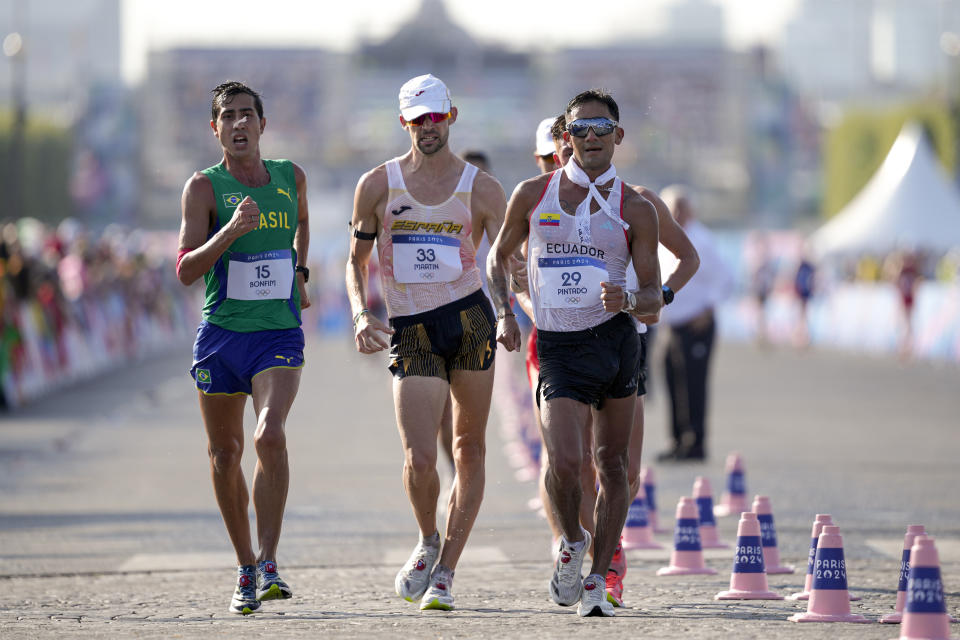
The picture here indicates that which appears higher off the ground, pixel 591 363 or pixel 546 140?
pixel 546 140

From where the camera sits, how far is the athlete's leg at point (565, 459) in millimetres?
7492

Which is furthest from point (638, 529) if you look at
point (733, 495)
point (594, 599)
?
point (594, 599)

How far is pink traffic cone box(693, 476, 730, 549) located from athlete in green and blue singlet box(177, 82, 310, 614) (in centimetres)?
242

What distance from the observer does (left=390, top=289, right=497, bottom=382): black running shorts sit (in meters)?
7.96

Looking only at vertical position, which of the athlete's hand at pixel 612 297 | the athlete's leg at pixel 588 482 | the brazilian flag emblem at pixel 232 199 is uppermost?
the brazilian flag emblem at pixel 232 199

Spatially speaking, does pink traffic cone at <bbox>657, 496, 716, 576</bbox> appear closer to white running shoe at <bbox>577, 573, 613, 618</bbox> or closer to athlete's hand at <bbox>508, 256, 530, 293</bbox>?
athlete's hand at <bbox>508, 256, 530, 293</bbox>

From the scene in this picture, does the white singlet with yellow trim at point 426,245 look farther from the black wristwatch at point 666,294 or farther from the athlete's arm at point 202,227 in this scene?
the black wristwatch at point 666,294

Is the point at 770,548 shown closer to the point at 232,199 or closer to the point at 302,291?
the point at 302,291

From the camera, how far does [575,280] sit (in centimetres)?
759

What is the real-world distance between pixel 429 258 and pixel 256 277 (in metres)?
0.68

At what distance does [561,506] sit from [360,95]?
124 meters

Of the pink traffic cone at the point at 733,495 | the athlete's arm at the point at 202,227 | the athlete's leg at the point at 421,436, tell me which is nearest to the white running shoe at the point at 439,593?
the athlete's leg at the point at 421,436

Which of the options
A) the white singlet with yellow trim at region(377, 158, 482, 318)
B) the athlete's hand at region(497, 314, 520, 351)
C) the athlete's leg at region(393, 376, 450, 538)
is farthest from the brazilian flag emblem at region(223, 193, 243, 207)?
the athlete's hand at region(497, 314, 520, 351)

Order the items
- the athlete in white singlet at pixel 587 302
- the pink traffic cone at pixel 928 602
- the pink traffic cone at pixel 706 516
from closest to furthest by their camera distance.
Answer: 1. the pink traffic cone at pixel 928 602
2. the athlete in white singlet at pixel 587 302
3. the pink traffic cone at pixel 706 516
